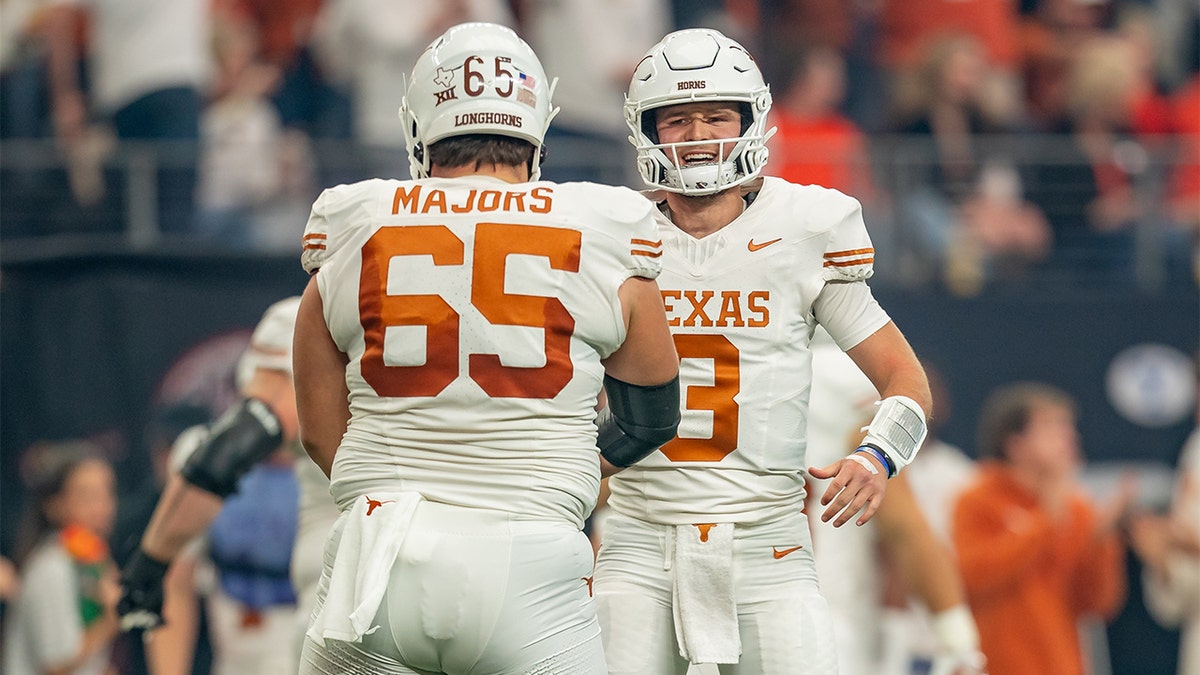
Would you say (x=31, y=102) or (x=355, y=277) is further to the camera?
(x=31, y=102)

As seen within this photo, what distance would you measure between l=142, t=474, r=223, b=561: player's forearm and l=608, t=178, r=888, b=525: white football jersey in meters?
1.61

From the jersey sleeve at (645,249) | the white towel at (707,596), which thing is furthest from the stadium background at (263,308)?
the jersey sleeve at (645,249)

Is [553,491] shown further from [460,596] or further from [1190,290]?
[1190,290]

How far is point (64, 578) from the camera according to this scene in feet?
24.0

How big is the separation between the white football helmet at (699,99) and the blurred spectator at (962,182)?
4.63 m

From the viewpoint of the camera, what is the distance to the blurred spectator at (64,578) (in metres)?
7.31

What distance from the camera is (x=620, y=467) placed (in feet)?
13.5

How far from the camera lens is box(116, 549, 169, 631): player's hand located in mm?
5188

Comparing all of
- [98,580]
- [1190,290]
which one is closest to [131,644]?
[98,580]

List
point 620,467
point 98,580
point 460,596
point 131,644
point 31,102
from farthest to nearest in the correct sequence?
point 31,102
point 131,644
point 98,580
point 620,467
point 460,596

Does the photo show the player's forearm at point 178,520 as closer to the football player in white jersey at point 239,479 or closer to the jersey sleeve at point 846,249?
the football player in white jersey at point 239,479

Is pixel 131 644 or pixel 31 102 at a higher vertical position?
pixel 31 102

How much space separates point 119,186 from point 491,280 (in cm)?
502

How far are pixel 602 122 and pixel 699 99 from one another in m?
5.19
